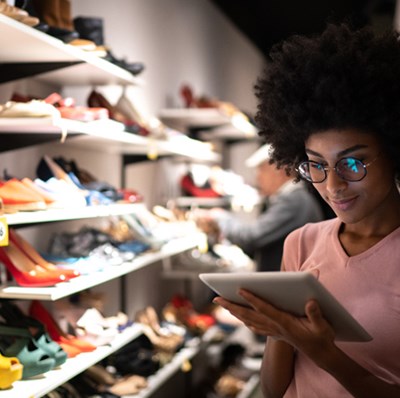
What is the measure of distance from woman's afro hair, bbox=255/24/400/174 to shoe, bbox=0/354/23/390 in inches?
48.6

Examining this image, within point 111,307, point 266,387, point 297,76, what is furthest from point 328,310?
point 111,307

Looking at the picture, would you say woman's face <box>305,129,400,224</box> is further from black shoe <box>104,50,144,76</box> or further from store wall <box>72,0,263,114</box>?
store wall <box>72,0,263,114</box>

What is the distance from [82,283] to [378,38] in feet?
4.86

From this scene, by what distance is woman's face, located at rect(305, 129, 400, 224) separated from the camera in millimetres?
1652

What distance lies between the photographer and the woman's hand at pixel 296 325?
1.47 m

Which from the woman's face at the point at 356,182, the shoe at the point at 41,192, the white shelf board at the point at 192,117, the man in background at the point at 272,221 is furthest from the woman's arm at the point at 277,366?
the white shelf board at the point at 192,117

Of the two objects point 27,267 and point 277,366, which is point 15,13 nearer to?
point 27,267

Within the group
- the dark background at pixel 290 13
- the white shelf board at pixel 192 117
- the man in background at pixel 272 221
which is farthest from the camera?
the dark background at pixel 290 13

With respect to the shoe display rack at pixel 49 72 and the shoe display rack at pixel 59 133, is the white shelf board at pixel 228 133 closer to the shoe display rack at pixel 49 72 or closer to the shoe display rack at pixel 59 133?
the shoe display rack at pixel 59 133

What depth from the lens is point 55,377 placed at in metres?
2.47

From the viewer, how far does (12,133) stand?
2.78 meters

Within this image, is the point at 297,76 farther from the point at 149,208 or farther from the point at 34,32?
the point at 149,208

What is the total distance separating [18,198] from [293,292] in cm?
126

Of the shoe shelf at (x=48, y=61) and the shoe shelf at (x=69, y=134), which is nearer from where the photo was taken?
the shoe shelf at (x=48, y=61)
